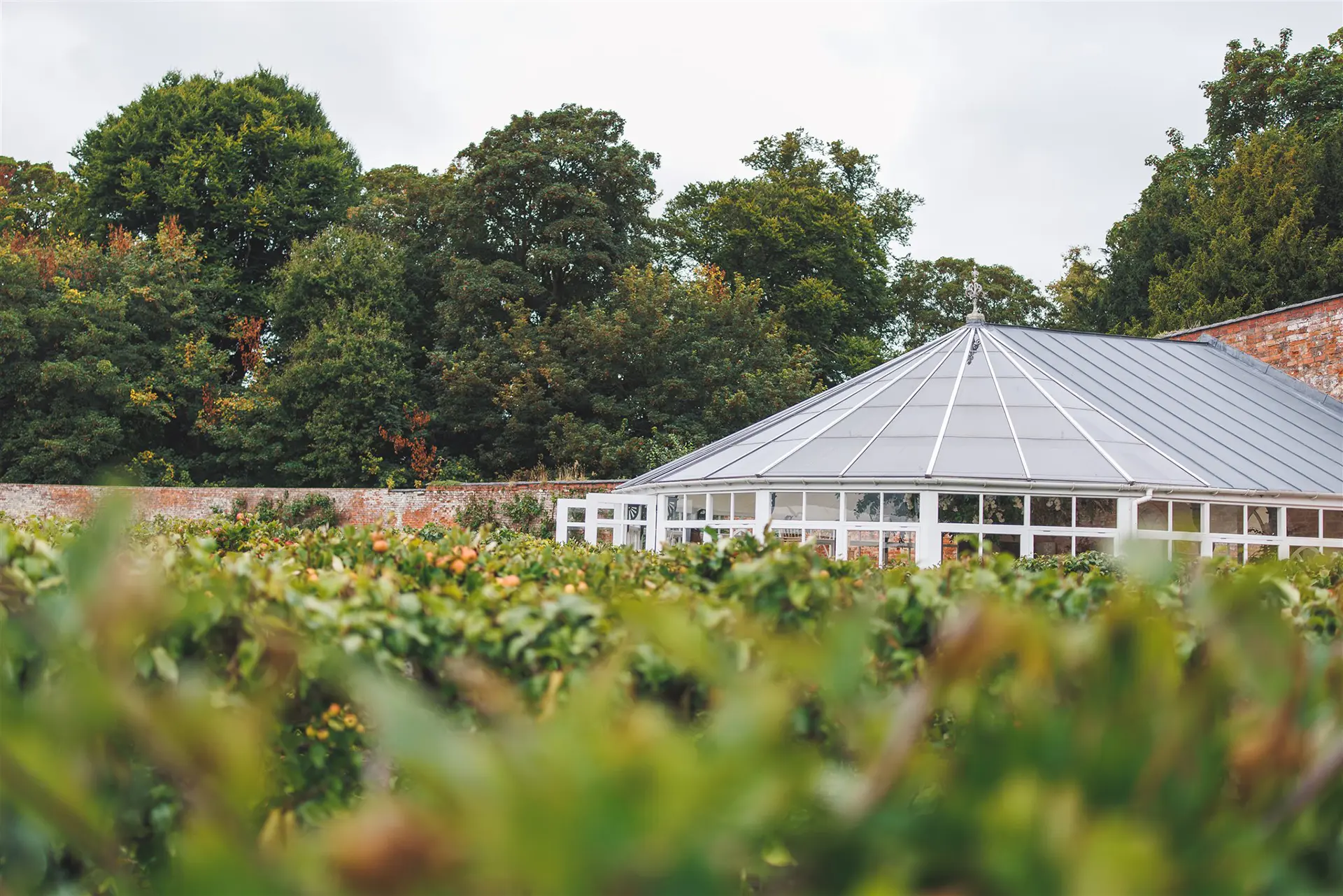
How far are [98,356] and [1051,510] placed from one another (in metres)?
22.8

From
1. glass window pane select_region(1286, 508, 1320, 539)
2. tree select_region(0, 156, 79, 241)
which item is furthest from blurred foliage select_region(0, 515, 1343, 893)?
tree select_region(0, 156, 79, 241)

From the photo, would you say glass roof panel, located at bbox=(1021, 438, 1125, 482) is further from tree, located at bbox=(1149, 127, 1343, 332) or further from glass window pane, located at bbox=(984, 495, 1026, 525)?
tree, located at bbox=(1149, 127, 1343, 332)

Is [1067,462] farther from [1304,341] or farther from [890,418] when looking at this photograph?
[1304,341]

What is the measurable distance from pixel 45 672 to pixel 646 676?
1366mm

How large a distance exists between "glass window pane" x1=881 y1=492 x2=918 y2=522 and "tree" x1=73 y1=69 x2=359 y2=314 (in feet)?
72.7

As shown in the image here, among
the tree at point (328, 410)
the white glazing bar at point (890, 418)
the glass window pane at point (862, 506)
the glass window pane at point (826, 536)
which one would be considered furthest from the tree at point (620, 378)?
the glass window pane at point (862, 506)

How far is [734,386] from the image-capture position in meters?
26.2

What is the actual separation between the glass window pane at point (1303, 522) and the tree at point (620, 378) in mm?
12963

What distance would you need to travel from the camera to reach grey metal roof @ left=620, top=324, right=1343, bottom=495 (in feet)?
43.7

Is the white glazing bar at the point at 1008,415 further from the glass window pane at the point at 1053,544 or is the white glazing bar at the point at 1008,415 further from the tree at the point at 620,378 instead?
the tree at the point at 620,378

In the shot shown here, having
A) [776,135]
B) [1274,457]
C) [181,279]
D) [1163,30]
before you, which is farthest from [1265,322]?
[181,279]

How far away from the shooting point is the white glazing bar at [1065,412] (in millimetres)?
12992

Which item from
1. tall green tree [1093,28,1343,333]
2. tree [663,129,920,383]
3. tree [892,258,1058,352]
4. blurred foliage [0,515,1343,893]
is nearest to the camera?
blurred foliage [0,515,1343,893]

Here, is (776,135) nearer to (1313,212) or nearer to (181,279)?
(1313,212)
